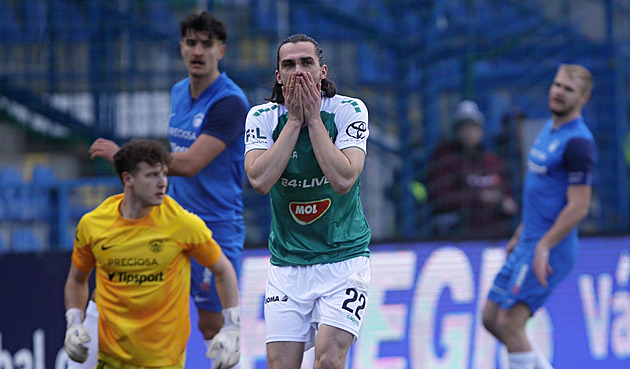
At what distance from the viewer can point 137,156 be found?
15.6 feet

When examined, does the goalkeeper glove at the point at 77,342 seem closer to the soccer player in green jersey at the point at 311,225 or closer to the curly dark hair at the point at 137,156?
the curly dark hair at the point at 137,156

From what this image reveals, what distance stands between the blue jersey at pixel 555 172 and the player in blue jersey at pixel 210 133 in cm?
203

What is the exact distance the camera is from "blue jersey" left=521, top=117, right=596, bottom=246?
5.98 metres

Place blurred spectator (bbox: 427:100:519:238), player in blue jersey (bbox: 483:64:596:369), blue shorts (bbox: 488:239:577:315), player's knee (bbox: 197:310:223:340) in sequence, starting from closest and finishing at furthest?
player's knee (bbox: 197:310:223:340) → player in blue jersey (bbox: 483:64:596:369) → blue shorts (bbox: 488:239:577:315) → blurred spectator (bbox: 427:100:519:238)

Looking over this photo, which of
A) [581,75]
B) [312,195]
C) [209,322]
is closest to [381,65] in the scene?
[581,75]

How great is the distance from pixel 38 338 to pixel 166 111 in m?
1.86

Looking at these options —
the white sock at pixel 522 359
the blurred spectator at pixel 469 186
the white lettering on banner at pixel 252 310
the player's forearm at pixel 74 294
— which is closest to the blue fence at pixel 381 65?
the blurred spectator at pixel 469 186

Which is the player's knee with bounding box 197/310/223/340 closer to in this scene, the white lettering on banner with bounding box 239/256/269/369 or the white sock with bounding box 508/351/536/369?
the white lettering on banner with bounding box 239/256/269/369

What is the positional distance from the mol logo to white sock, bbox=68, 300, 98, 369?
59.9 inches

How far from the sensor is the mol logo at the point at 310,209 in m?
4.33

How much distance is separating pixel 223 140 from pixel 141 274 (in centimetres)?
97

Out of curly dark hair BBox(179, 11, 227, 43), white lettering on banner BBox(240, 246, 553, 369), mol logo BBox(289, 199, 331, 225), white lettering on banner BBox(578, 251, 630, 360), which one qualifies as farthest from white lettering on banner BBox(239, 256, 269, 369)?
white lettering on banner BBox(578, 251, 630, 360)

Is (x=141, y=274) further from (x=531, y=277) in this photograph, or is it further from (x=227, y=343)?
(x=531, y=277)

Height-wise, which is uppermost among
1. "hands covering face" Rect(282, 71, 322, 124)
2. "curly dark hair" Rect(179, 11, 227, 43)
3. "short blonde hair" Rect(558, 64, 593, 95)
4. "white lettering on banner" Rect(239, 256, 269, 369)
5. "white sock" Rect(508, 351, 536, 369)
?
"curly dark hair" Rect(179, 11, 227, 43)
